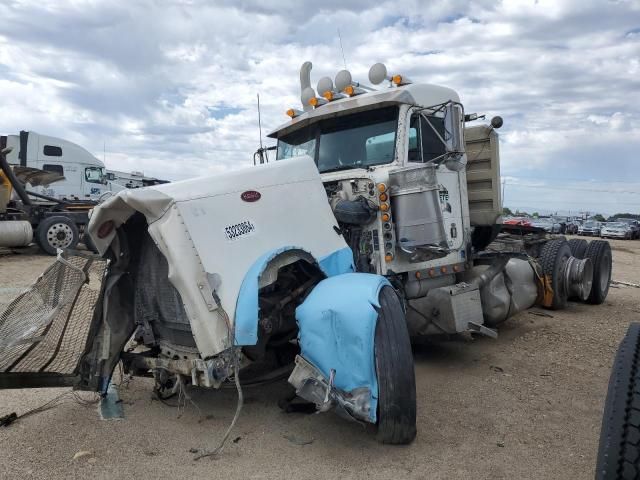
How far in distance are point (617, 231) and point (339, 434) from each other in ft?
117

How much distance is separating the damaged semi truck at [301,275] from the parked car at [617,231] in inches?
1273

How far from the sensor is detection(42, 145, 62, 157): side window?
1966 centimetres

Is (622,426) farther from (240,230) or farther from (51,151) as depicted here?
(51,151)

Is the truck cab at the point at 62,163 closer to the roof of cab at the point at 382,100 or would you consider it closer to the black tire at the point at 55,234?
the black tire at the point at 55,234

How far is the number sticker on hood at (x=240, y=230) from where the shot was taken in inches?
141

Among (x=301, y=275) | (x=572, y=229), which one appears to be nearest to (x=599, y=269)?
(x=301, y=275)

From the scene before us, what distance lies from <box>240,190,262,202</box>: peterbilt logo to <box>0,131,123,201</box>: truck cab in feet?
55.8

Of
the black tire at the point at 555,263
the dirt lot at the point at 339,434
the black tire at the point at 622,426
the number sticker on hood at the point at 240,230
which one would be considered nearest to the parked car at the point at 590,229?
the black tire at the point at 555,263

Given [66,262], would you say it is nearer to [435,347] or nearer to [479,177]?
[435,347]

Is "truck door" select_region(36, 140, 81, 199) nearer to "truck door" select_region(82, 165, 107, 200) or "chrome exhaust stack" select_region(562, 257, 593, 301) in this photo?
"truck door" select_region(82, 165, 107, 200)

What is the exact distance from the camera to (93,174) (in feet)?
68.4

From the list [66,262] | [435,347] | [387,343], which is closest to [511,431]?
[387,343]

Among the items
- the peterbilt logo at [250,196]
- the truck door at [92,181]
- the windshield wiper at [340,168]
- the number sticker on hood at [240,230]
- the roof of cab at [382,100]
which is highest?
the truck door at [92,181]

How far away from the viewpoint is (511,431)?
3934mm
